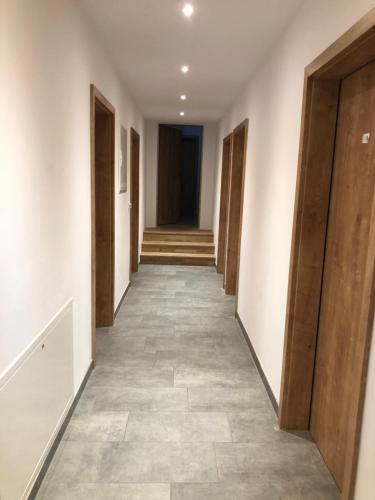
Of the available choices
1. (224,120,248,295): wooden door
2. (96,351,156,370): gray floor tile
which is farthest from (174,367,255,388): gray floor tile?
(224,120,248,295): wooden door

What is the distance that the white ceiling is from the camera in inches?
92.0

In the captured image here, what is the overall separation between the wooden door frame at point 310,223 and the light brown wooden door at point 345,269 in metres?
0.05

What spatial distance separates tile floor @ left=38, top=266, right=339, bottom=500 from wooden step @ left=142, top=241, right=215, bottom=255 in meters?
3.21

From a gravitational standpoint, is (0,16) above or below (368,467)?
above

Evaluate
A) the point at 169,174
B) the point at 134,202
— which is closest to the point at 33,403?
the point at 134,202

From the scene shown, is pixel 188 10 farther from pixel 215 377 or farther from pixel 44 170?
pixel 215 377

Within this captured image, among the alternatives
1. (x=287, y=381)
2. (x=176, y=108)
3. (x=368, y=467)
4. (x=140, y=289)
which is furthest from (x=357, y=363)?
(x=176, y=108)

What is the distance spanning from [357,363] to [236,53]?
255 centimetres

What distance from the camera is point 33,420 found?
178cm

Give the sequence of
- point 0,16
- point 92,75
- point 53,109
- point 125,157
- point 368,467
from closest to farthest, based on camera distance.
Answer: point 0,16 → point 368,467 → point 53,109 → point 92,75 → point 125,157

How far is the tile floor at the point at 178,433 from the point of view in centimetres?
196

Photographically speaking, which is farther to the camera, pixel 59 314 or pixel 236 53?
pixel 236 53

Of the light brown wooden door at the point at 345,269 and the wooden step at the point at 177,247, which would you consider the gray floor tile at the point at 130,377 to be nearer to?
the light brown wooden door at the point at 345,269

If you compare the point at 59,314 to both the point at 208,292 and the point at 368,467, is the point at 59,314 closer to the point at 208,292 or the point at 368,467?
the point at 368,467
